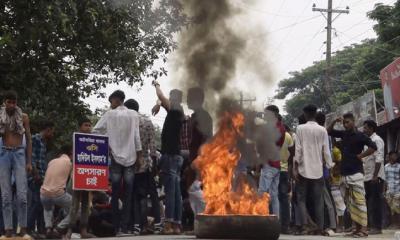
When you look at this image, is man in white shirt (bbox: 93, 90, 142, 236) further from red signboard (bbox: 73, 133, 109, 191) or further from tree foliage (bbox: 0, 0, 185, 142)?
tree foliage (bbox: 0, 0, 185, 142)

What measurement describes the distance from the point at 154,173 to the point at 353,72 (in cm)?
4778

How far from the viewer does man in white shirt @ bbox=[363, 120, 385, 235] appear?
14.1 metres

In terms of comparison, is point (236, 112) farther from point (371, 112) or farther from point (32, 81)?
point (371, 112)

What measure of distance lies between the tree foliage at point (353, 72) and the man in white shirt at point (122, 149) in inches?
694

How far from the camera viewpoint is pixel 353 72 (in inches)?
2287

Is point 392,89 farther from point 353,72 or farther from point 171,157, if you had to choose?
point 353,72

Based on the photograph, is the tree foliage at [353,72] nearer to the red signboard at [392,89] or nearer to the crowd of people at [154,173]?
the red signboard at [392,89]

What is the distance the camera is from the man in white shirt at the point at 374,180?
1415 centimetres

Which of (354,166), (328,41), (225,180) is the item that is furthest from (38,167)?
(328,41)

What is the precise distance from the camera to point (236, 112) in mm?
11008

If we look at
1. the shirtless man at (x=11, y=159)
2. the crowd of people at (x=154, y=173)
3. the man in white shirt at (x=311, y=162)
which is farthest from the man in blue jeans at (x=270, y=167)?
the shirtless man at (x=11, y=159)

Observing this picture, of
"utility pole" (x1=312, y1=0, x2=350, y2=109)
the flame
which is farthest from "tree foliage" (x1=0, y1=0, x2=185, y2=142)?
"utility pole" (x1=312, y1=0, x2=350, y2=109)

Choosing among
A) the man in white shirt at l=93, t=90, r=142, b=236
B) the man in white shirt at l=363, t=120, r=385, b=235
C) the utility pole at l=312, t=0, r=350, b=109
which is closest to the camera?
the man in white shirt at l=93, t=90, r=142, b=236

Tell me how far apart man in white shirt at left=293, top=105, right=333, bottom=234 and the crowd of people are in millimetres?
15
